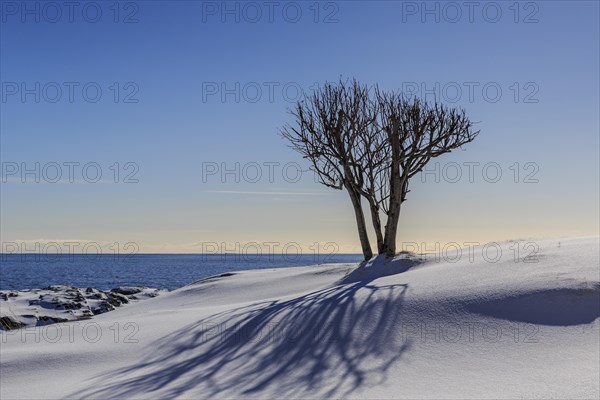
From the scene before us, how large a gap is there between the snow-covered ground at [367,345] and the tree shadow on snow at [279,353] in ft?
0.11

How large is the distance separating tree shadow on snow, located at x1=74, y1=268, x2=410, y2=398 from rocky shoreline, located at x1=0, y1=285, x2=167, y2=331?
8780 millimetres

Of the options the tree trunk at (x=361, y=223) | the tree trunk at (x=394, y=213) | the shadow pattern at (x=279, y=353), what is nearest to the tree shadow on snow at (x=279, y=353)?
the shadow pattern at (x=279, y=353)

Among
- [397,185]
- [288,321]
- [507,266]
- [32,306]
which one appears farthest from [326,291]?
[32,306]

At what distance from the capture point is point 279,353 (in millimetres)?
10195

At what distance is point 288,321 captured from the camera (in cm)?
1166

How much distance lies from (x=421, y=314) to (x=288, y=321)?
2581 millimetres

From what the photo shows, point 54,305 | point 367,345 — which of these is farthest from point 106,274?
point 367,345

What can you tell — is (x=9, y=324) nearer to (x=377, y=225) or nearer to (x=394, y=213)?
(x=377, y=225)

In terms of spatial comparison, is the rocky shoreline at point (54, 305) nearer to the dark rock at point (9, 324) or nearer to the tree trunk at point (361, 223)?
the dark rock at point (9, 324)

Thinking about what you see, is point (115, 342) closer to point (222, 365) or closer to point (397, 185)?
point (222, 365)

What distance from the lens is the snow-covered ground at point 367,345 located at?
8516 millimetres

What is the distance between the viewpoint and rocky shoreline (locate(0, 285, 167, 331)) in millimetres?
18844

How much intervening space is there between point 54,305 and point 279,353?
13.2m

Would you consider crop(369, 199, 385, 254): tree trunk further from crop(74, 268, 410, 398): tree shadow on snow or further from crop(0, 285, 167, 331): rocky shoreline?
crop(0, 285, 167, 331): rocky shoreline
